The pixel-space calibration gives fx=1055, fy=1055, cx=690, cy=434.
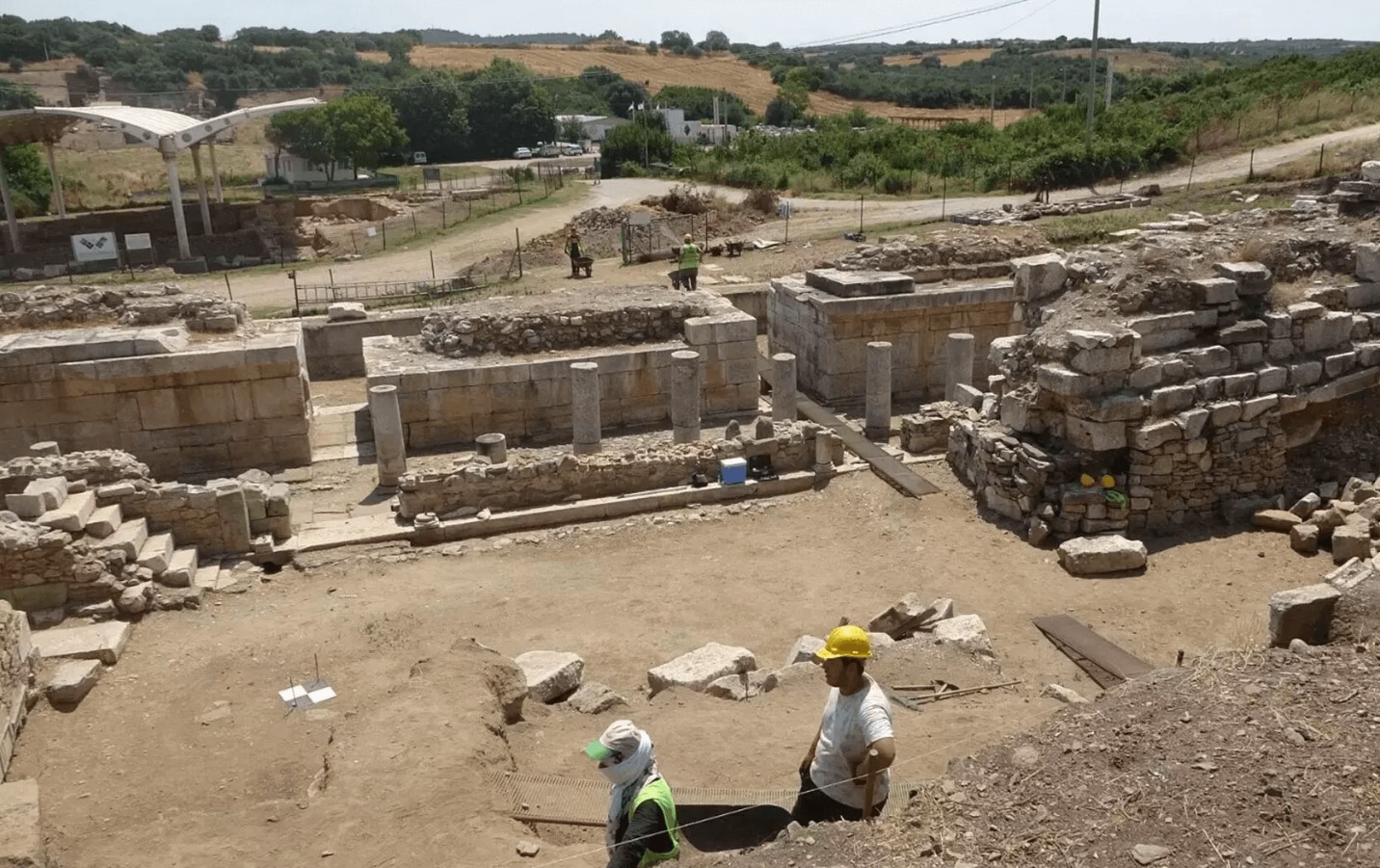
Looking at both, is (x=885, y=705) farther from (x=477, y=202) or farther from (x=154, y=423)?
(x=477, y=202)

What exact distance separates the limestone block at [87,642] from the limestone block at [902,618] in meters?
6.95

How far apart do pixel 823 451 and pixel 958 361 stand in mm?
3619

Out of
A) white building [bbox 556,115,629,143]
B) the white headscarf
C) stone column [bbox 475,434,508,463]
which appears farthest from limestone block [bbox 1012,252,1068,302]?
white building [bbox 556,115,629,143]

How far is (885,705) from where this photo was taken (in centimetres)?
562

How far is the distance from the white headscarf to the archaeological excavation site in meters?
0.60

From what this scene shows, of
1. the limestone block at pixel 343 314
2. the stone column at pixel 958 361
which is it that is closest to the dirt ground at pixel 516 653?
the stone column at pixel 958 361

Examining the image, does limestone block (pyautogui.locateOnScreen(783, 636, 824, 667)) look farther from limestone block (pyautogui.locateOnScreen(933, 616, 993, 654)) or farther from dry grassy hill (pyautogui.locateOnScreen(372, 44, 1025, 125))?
dry grassy hill (pyautogui.locateOnScreen(372, 44, 1025, 125))

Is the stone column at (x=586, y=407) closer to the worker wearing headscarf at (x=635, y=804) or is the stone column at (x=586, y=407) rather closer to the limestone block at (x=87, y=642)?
the limestone block at (x=87, y=642)

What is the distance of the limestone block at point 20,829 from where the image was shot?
5.73 metres

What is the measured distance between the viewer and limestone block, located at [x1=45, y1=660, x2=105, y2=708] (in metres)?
8.62

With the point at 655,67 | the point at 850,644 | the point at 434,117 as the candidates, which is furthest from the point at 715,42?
the point at 850,644

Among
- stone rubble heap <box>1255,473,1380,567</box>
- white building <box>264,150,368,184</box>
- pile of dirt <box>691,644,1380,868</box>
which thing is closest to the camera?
pile of dirt <box>691,644,1380,868</box>

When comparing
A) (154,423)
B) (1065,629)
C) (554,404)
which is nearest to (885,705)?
(1065,629)

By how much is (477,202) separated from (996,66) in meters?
114
